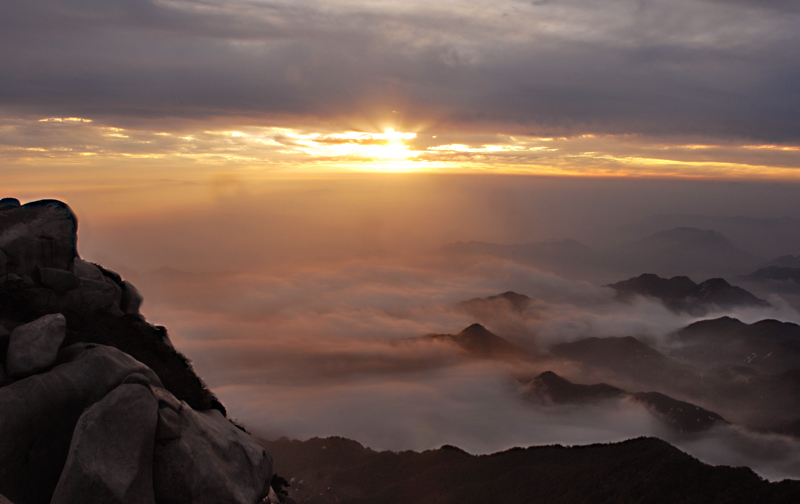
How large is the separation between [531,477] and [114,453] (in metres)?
113

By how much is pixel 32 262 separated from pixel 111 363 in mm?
14954

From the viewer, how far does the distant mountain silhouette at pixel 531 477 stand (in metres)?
91.7

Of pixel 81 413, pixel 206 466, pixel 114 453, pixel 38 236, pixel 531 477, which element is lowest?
pixel 531 477

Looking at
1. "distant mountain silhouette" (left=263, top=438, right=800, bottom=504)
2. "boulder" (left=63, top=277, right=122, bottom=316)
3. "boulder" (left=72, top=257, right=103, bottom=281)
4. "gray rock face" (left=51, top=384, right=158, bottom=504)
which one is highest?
"boulder" (left=72, top=257, right=103, bottom=281)

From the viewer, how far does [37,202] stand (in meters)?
37.4

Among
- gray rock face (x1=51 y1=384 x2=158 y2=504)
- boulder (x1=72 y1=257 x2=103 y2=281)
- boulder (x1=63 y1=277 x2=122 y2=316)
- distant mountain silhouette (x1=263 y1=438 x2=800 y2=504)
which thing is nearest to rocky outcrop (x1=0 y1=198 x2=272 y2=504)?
gray rock face (x1=51 y1=384 x2=158 y2=504)

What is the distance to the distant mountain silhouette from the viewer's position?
91.7 m

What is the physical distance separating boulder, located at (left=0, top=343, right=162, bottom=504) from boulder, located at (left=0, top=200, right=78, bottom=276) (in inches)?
475

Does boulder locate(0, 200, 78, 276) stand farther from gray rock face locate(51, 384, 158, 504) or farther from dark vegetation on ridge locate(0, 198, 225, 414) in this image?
gray rock face locate(51, 384, 158, 504)

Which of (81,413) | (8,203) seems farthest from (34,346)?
(8,203)

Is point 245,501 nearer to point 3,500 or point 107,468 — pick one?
point 107,468

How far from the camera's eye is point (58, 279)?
1394 inches

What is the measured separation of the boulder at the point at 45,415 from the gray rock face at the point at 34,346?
0.96 metres

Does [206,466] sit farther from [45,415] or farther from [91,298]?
[91,298]
